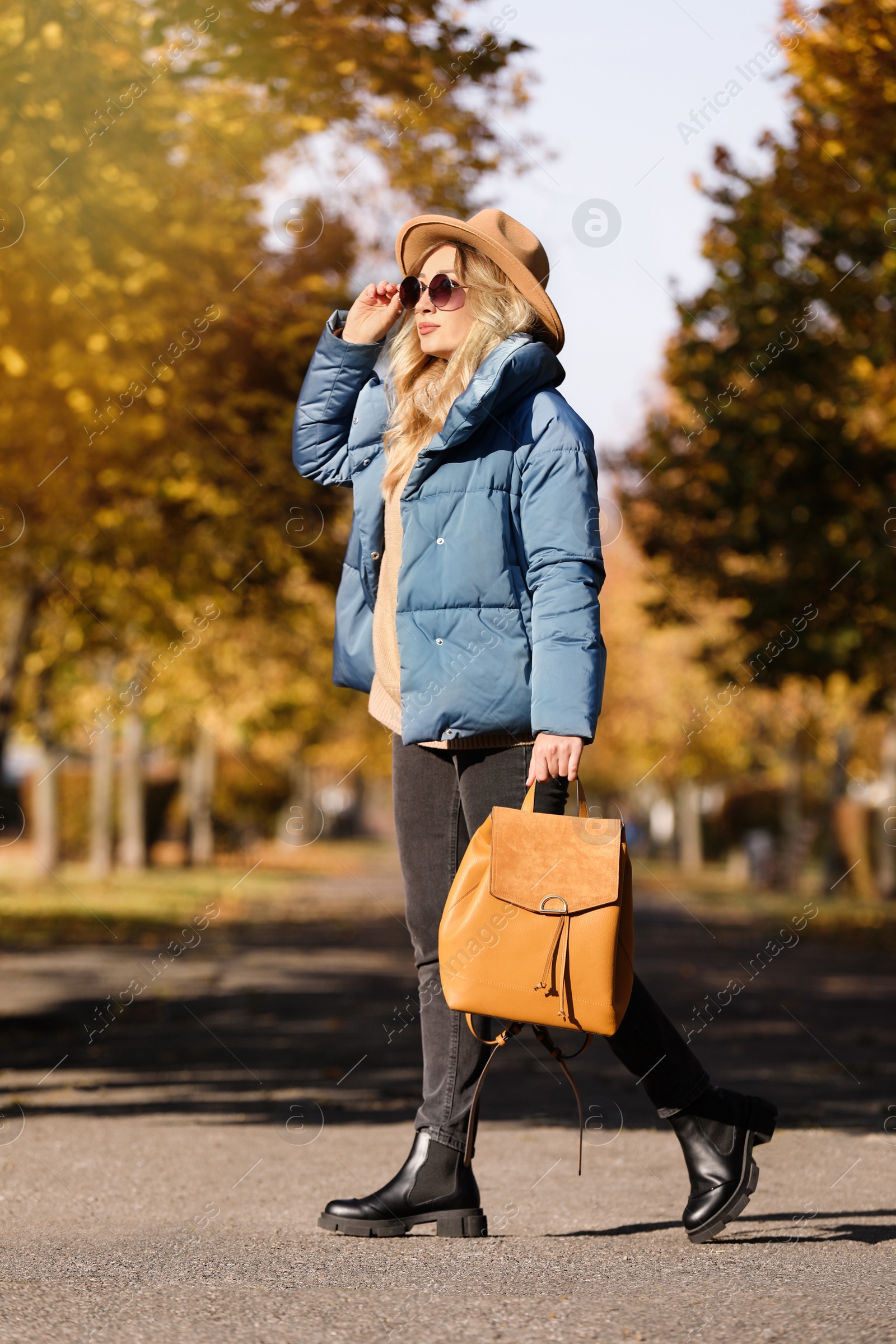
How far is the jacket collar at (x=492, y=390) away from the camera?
332 centimetres

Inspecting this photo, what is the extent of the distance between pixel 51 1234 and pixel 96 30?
7.29 meters

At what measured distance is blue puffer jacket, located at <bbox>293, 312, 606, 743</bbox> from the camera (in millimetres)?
3232

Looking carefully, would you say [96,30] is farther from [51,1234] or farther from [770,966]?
[770,966]

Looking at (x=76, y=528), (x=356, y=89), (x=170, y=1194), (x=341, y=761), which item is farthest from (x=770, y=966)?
(x=341, y=761)

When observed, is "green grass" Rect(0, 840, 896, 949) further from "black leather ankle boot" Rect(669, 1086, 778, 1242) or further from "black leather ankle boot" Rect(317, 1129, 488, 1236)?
"black leather ankle boot" Rect(669, 1086, 778, 1242)

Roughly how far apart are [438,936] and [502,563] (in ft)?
2.82

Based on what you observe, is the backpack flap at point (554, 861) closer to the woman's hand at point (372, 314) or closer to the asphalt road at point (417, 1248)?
the asphalt road at point (417, 1248)

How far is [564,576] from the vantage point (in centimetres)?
325

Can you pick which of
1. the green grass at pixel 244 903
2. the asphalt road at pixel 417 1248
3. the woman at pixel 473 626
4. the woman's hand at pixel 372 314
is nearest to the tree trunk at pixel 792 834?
the green grass at pixel 244 903

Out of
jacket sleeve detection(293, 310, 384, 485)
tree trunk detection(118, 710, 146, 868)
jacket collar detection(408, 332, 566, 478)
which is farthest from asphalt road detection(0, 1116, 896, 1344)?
tree trunk detection(118, 710, 146, 868)

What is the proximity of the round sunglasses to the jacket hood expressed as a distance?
18cm

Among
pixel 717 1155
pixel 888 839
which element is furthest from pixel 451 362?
pixel 888 839

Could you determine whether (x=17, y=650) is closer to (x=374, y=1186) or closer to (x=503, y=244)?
(x=374, y=1186)

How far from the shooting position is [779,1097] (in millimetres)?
6172
